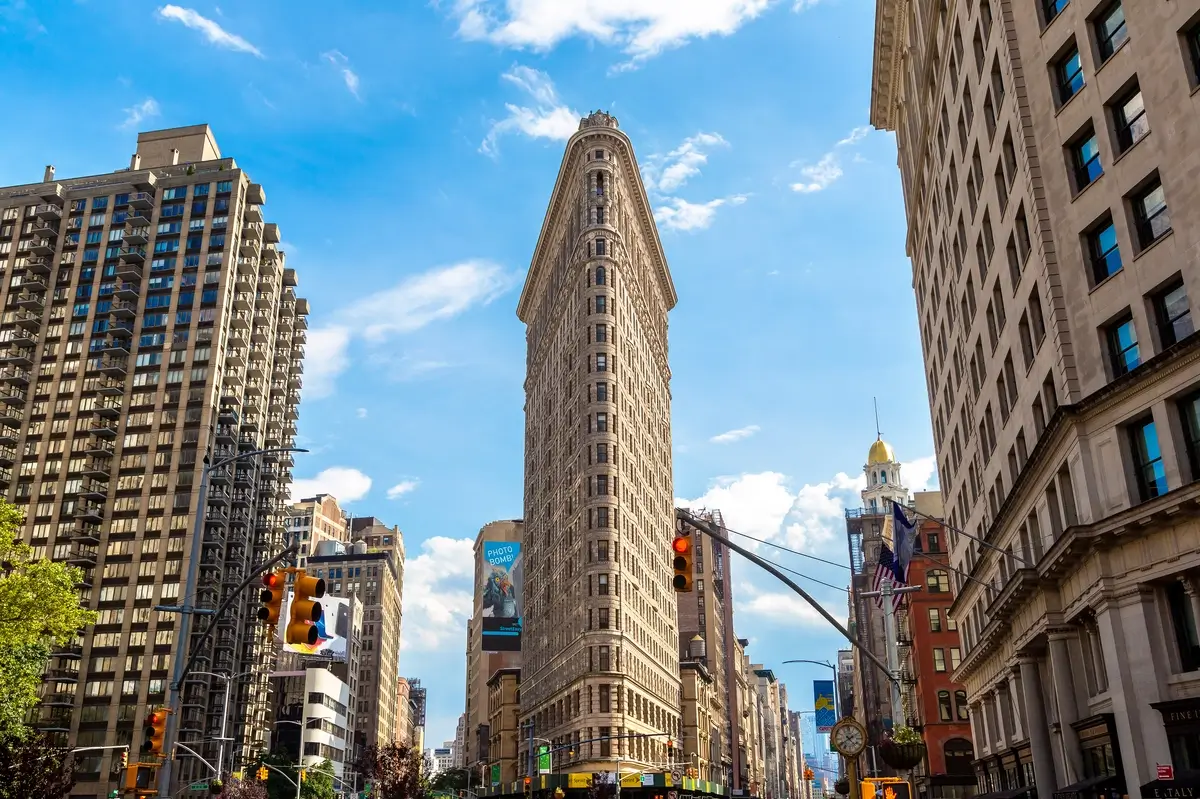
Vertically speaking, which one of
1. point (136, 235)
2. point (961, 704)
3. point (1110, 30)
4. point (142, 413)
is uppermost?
point (136, 235)

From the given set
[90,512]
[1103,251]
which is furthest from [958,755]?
[90,512]

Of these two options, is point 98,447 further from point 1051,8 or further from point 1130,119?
point 1130,119

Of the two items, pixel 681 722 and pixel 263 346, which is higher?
pixel 263 346

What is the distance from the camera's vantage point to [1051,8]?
3438 cm

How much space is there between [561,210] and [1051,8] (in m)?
99.3

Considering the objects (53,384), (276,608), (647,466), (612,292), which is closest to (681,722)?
(647,466)

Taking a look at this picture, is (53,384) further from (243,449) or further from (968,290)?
(968,290)

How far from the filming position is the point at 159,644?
111250 mm

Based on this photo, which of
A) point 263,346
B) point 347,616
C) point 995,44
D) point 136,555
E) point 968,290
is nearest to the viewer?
point 995,44

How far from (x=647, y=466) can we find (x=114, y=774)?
67.3 meters

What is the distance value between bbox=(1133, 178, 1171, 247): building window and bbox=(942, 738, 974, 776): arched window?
6182 cm

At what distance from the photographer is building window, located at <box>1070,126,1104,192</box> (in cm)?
3147

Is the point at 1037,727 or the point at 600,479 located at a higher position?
the point at 600,479

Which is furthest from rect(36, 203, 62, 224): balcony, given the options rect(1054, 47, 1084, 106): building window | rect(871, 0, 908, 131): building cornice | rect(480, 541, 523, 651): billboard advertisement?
rect(1054, 47, 1084, 106): building window
